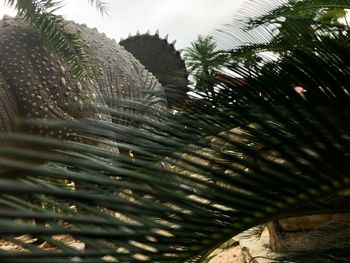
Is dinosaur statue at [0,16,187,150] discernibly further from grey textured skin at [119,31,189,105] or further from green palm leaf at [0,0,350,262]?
grey textured skin at [119,31,189,105]

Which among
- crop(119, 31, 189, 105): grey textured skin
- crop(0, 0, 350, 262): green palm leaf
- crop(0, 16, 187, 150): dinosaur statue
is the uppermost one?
crop(119, 31, 189, 105): grey textured skin

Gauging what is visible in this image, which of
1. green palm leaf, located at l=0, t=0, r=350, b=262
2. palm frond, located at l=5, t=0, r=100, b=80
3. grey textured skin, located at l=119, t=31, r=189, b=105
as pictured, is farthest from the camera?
grey textured skin, located at l=119, t=31, r=189, b=105

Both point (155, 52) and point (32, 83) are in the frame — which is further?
point (155, 52)

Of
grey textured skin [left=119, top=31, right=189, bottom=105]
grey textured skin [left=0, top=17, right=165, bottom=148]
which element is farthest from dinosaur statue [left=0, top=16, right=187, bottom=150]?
grey textured skin [left=119, top=31, right=189, bottom=105]

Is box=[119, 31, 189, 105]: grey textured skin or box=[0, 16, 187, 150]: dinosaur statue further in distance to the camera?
box=[119, 31, 189, 105]: grey textured skin

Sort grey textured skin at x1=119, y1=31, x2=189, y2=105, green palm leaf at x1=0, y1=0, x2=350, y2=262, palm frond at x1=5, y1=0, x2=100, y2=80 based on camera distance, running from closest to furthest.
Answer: green palm leaf at x1=0, y1=0, x2=350, y2=262
palm frond at x1=5, y1=0, x2=100, y2=80
grey textured skin at x1=119, y1=31, x2=189, y2=105

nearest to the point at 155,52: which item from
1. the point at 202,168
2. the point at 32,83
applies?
the point at 32,83

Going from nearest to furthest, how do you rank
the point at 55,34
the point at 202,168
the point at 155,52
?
the point at 202,168 → the point at 55,34 → the point at 155,52

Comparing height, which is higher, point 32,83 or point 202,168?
point 32,83

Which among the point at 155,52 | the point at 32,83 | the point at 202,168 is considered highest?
the point at 155,52

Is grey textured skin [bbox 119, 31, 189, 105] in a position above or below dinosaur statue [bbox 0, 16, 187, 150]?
above

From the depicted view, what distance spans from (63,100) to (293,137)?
272cm

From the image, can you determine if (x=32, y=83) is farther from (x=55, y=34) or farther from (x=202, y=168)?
(x=202, y=168)

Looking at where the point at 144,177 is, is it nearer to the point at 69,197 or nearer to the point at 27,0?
the point at 69,197
